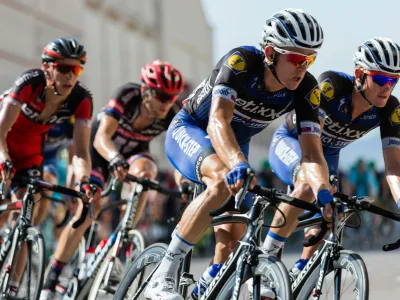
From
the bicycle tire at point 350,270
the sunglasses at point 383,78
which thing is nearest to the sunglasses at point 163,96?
the sunglasses at point 383,78

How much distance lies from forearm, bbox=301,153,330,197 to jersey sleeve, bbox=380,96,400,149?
34.4 inches

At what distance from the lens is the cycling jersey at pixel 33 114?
851cm

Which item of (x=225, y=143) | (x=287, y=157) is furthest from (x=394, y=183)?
(x=225, y=143)

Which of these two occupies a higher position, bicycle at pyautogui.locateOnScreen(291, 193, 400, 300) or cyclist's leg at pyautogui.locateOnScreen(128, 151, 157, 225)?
cyclist's leg at pyautogui.locateOnScreen(128, 151, 157, 225)

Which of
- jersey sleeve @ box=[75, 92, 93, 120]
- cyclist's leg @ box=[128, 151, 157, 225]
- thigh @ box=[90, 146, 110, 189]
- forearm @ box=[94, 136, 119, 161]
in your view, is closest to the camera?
forearm @ box=[94, 136, 119, 161]

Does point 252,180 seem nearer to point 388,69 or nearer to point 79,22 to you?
point 388,69

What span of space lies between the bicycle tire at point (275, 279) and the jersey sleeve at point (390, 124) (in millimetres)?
1887

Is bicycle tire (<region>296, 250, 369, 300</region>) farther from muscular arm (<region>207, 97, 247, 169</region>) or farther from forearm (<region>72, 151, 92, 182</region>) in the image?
forearm (<region>72, 151, 92, 182</region>)

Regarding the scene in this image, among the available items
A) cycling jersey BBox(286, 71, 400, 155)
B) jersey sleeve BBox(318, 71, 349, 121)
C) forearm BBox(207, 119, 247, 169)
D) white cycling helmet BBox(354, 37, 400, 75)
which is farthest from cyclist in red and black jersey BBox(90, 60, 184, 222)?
forearm BBox(207, 119, 247, 169)

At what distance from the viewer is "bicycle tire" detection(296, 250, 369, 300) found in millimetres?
5855

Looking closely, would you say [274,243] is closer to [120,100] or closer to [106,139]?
[106,139]

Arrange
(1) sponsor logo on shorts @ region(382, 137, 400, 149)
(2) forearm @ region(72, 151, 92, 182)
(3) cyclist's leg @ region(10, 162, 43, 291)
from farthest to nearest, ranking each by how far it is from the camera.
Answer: (2) forearm @ region(72, 151, 92, 182)
(3) cyclist's leg @ region(10, 162, 43, 291)
(1) sponsor logo on shorts @ region(382, 137, 400, 149)

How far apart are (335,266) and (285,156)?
1.88 m

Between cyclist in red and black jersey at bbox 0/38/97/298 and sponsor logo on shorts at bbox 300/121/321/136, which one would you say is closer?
sponsor logo on shorts at bbox 300/121/321/136
